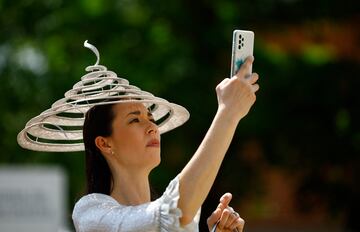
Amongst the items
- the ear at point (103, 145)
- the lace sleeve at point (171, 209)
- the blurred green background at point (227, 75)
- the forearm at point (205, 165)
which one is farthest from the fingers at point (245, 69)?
the blurred green background at point (227, 75)

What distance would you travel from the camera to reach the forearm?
3.11 m

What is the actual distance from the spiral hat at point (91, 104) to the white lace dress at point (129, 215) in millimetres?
318

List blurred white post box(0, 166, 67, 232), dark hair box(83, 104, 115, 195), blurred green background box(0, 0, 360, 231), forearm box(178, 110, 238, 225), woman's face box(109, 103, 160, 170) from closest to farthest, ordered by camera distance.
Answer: forearm box(178, 110, 238, 225), woman's face box(109, 103, 160, 170), dark hair box(83, 104, 115, 195), blurred white post box(0, 166, 67, 232), blurred green background box(0, 0, 360, 231)

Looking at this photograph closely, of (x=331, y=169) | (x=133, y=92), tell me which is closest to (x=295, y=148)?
(x=331, y=169)

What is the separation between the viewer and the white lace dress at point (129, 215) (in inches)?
124

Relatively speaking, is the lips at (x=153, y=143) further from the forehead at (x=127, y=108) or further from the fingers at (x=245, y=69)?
the fingers at (x=245, y=69)

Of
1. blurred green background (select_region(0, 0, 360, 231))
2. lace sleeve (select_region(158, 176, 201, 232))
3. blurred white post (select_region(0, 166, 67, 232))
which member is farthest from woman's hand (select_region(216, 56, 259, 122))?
blurred green background (select_region(0, 0, 360, 231))

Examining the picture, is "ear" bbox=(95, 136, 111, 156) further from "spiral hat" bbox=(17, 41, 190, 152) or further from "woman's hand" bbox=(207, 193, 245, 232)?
"woman's hand" bbox=(207, 193, 245, 232)

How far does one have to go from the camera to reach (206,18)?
43.7 ft

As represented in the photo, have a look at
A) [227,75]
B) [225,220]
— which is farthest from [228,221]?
[227,75]

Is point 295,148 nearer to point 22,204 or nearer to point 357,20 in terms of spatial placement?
point 357,20

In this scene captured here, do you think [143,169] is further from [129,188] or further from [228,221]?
[228,221]

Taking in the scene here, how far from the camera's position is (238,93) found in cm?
318

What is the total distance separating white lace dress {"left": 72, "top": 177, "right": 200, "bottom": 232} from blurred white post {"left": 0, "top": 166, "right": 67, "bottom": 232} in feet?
22.4
